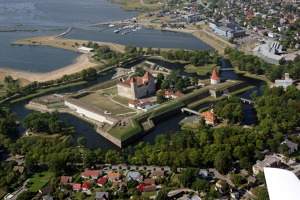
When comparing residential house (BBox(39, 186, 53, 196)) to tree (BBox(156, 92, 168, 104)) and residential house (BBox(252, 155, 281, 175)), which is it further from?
tree (BBox(156, 92, 168, 104))

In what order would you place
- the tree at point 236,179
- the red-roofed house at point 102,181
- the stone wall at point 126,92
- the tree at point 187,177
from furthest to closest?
the stone wall at point 126,92 < the red-roofed house at point 102,181 < the tree at point 187,177 < the tree at point 236,179

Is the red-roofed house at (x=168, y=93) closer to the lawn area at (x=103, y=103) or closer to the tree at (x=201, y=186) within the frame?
the lawn area at (x=103, y=103)

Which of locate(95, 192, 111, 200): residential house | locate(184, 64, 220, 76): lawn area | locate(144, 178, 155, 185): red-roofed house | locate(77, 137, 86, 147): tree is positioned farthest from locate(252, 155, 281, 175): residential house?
locate(184, 64, 220, 76): lawn area

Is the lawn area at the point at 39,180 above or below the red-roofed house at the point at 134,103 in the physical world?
below

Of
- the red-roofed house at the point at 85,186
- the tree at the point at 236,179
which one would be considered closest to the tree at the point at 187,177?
the tree at the point at 236,179

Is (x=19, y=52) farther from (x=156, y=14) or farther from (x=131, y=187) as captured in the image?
(x=131, y=187)

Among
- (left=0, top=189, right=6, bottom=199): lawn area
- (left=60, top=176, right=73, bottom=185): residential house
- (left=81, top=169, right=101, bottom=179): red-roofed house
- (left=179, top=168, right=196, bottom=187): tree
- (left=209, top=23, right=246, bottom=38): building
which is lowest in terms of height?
(left=0, top=189, right=6, bottom=199): lawn area
